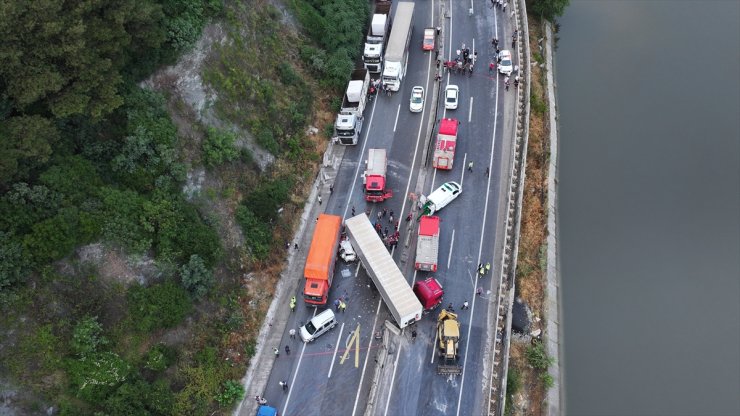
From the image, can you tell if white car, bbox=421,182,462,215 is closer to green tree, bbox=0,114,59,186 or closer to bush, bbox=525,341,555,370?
bush, bbox=525,341,555,370

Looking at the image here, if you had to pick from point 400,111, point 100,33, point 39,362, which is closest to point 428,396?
point 39,362

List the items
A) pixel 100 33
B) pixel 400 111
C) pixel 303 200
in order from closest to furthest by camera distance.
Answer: pixel 100 33, pixel 303 200, pixel 400 111

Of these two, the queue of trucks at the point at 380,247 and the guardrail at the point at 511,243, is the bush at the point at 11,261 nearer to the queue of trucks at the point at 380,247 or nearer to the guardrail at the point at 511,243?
the queue of trucks at the point at 380,247

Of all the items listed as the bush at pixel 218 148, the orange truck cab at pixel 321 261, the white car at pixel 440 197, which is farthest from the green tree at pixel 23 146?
the white car at pixel 440 197

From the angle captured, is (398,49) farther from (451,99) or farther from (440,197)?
(440,197)

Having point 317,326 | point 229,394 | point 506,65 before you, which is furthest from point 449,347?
point 506,65

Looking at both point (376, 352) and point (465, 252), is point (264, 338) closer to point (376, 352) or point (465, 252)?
point (376, 352)
